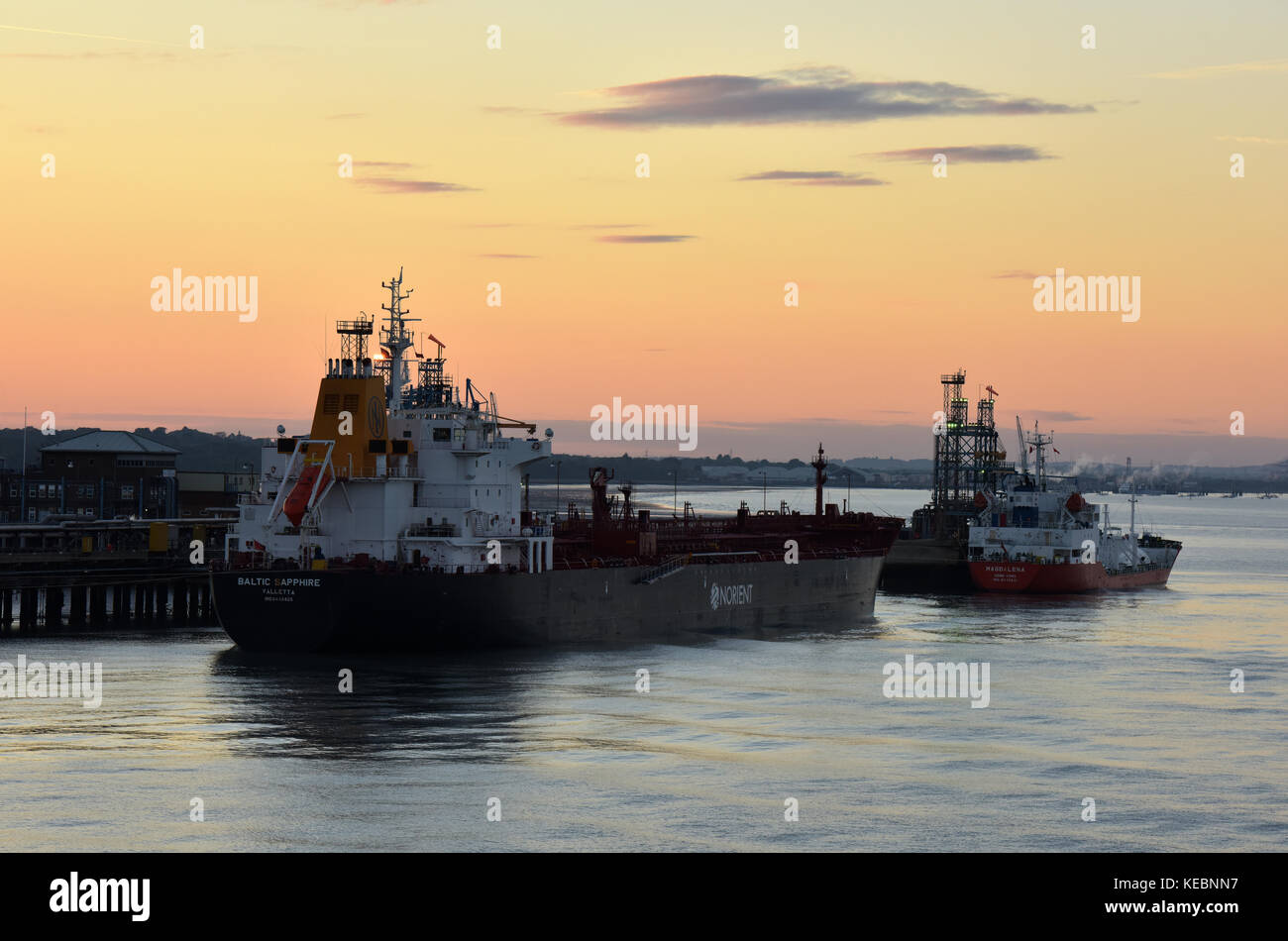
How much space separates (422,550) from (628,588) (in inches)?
390

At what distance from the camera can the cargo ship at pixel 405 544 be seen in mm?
46156

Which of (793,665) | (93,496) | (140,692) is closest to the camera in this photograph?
(140,692)

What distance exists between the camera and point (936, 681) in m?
46.0

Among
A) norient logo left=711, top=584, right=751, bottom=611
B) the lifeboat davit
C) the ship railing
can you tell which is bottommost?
norient logo left=711, top=584, right=751, bottom=611

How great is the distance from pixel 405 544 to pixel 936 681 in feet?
57.5

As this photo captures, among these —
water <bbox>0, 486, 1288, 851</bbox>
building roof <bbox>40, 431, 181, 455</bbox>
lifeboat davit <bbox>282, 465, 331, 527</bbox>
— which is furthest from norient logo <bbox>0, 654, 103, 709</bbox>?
building roof <bbox>40, 431, 181, 455</bbox>

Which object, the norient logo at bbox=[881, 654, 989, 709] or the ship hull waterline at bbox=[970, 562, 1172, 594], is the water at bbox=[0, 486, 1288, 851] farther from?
the ship hull waterline at bbox=[970, 562, 1172, 594]

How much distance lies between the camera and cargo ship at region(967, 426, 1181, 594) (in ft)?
300

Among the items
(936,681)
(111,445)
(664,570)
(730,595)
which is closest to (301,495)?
(664,570)

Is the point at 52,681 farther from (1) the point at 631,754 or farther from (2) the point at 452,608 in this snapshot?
(1) the point at 631,754

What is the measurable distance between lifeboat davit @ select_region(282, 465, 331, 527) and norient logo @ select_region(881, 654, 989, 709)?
18.8 metres
